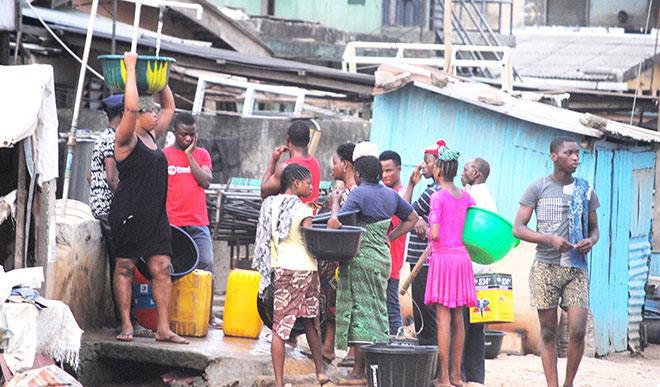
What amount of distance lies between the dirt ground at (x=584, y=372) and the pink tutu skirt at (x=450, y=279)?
5.09 ft

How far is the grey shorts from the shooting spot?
934 cm

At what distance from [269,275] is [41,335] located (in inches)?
71.2

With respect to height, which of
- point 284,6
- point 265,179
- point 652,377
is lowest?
point 652,377

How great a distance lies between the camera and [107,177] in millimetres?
9578

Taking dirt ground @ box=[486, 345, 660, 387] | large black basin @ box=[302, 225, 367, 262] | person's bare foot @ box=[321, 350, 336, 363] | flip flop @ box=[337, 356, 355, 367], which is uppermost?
large black basin @ box=[302, 225, 367, 262]

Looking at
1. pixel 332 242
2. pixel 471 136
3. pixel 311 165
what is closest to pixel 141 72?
pixel 311 165

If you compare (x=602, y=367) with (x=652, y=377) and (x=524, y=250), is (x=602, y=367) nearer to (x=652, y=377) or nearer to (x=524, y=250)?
(x=652, y=377)

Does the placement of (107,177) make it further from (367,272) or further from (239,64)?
(239,64)

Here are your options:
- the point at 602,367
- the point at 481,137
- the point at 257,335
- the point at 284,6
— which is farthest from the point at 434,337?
the point at 284,6

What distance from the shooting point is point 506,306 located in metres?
10.3

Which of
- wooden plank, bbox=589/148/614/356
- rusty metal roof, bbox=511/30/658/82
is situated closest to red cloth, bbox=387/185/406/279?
wooden plank, bbox=589/148/614/356

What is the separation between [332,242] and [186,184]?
2150 millimetres

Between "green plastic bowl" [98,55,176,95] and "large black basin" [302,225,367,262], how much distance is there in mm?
1524

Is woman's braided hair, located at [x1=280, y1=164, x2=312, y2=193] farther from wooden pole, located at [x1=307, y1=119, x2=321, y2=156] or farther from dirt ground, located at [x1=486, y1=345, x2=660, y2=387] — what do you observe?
wooden pole, located at [x1=307, y1=119, x2=321, y2=156]
